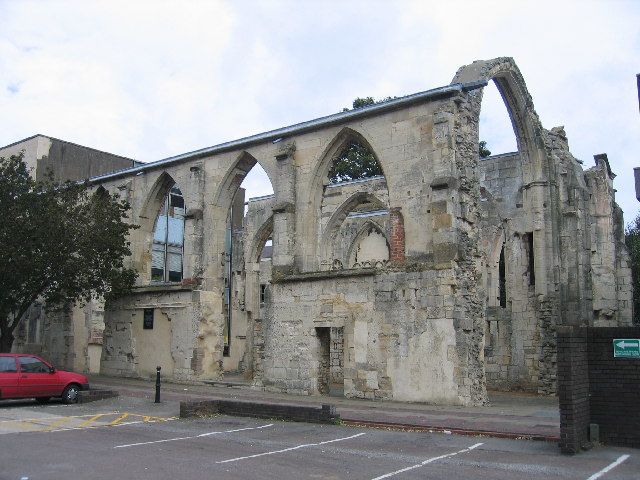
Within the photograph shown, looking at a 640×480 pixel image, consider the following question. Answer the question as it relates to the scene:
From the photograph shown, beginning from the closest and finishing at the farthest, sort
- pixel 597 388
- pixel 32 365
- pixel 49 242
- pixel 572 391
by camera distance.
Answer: pixel 572 391, pixel 597 388, pixel 32 365, pixel 49 242

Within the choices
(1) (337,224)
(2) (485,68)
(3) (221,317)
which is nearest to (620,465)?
(2) (485,68)

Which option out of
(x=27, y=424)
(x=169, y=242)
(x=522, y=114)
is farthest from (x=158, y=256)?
(x=27, y=424)

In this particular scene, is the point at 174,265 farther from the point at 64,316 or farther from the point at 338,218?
the point at 338,218

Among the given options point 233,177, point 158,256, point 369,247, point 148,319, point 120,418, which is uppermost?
point 233,177

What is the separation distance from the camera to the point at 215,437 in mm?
10906

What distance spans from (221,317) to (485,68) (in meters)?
11.3

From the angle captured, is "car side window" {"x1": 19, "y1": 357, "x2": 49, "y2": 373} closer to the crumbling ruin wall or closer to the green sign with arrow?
the green sign with arrow

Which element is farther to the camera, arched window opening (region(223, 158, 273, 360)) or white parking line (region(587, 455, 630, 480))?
arched window opening (region(223, 158, 273, 360))

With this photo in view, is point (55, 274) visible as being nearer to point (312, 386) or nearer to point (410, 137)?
point (312, 386)

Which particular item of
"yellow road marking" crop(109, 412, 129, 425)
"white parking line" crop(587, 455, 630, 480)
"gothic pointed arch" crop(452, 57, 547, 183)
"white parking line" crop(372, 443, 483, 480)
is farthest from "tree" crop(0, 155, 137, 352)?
"white parking line" crop(587, 455, 630, 480)

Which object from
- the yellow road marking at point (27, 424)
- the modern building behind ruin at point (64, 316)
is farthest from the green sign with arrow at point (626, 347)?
the modern building behind ruin at point (64, 316)

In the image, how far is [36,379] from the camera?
15602 mm

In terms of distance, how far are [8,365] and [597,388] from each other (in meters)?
12.3

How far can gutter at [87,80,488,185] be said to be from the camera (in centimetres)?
1753
